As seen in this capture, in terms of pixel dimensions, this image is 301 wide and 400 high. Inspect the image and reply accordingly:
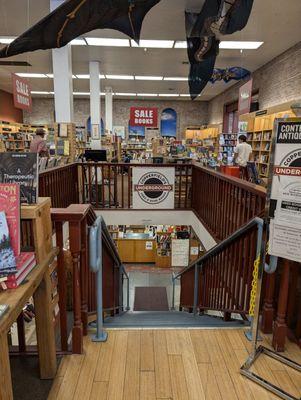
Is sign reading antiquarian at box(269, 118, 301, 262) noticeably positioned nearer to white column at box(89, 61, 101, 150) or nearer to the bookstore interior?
the bookstore interior

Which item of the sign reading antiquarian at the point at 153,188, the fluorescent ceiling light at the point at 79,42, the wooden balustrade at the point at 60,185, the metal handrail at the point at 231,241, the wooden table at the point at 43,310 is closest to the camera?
the wooden table at the point at 43,310

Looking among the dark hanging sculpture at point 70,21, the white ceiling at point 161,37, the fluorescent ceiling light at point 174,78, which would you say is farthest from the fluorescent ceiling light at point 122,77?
the dark hanging sculpture at point 70,21

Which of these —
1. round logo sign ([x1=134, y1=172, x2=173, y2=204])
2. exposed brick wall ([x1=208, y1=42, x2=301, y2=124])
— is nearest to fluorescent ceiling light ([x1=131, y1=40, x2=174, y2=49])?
exposed brick wall ([x1=208, y1=42, x2=301, y2=124])

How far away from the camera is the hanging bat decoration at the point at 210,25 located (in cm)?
450

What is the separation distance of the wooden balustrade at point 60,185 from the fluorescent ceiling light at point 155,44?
412 centimetres

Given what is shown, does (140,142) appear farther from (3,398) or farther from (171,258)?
(3,398)

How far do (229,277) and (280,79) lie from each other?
7.64m

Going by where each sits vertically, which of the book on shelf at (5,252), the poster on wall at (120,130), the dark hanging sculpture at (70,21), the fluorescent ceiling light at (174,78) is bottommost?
the book on shelf at (5,252)

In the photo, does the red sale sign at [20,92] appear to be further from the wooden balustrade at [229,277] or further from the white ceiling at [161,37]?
the wooden balustrade at [229,277]

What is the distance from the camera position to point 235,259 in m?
3.08

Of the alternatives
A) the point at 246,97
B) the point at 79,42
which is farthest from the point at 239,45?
the point at 79,42

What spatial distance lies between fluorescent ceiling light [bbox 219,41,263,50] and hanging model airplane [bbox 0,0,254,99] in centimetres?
264

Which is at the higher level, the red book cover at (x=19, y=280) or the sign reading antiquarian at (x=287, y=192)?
the sign reading antiquarian at (x=287, y=192)

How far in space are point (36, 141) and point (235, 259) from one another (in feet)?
16.0
